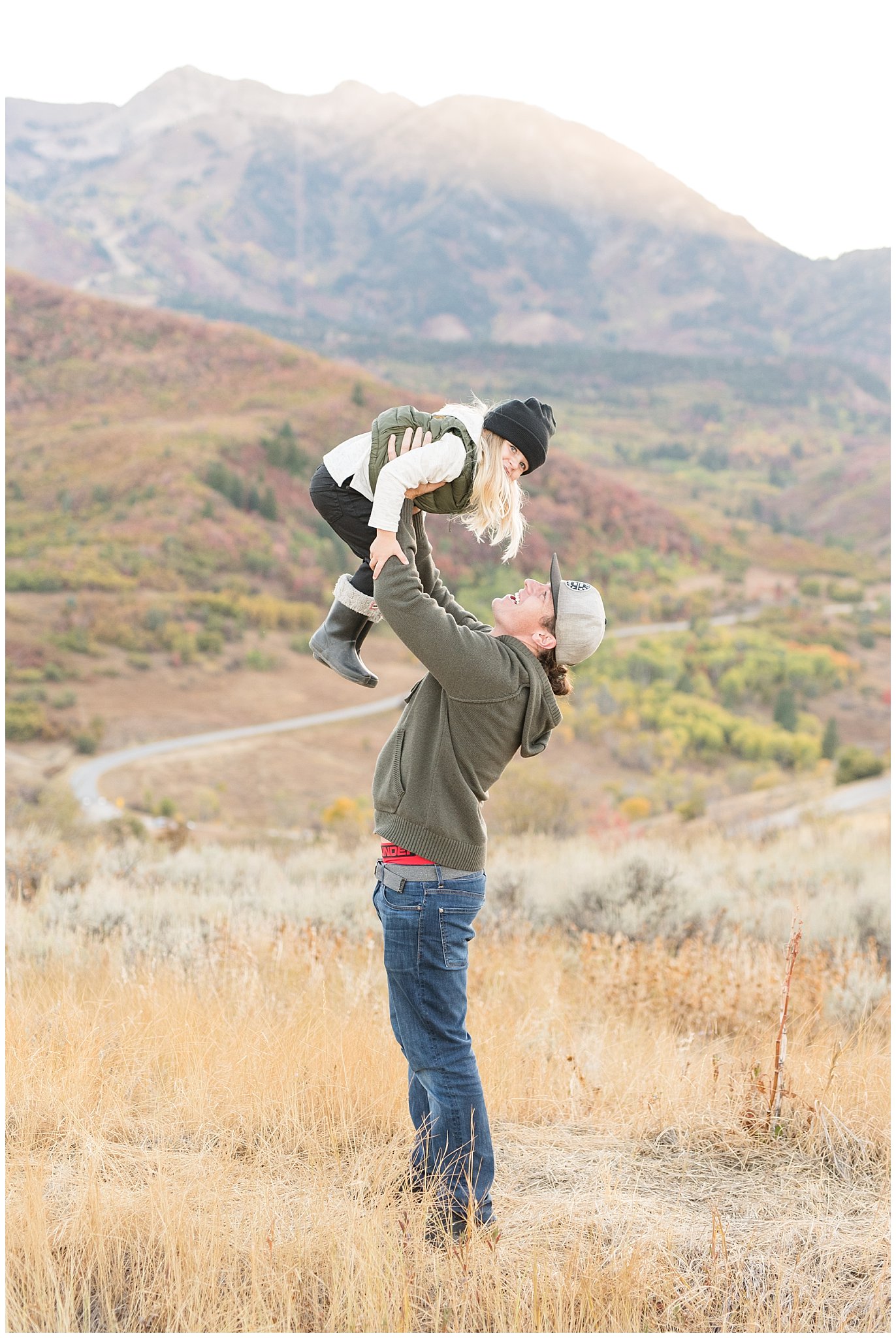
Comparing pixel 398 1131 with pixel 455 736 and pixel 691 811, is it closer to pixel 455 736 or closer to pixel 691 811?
pixel 455 736

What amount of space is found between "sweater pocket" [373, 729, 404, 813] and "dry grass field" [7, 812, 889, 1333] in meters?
1.11

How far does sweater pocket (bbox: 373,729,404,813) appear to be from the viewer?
95.5 inches

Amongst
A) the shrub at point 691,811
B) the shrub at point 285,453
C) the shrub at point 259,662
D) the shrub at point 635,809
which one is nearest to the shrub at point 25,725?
the shrub at point 259,662

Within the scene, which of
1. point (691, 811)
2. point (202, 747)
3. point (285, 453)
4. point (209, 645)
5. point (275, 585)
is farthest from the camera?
point (285, 453)

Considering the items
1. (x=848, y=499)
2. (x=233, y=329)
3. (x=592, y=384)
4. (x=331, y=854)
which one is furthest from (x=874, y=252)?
(x=331, y=854)

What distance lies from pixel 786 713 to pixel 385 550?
26.5 meters

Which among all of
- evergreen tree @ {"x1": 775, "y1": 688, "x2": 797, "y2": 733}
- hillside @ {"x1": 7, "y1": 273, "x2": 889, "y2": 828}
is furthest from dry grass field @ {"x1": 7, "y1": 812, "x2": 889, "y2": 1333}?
evergreen tree @ {"x1": 775, "y1": 688, "x2": 797, "y2": 733}

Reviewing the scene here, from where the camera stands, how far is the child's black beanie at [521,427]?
95.8 inches

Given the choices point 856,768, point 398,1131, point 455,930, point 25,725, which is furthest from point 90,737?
point 455,930

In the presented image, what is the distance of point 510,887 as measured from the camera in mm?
6672

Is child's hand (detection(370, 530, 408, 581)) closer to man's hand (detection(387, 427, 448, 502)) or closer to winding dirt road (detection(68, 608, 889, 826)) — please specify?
man's hand (detection(387, 427, 448, 502))

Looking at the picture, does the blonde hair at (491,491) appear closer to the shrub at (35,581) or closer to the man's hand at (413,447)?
the man's hand at (413,447)

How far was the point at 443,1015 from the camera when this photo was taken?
8.02ft

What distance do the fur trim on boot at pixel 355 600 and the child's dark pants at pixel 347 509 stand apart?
1cm
